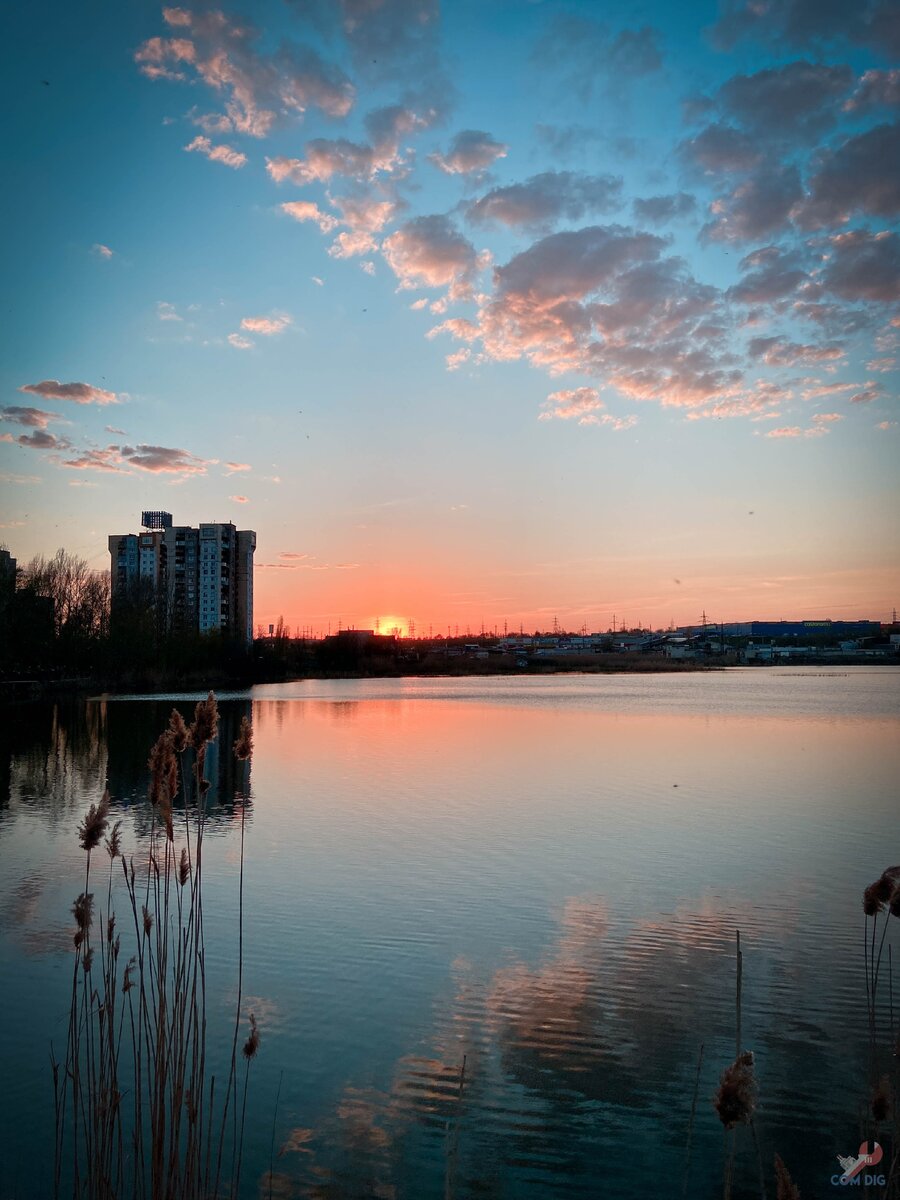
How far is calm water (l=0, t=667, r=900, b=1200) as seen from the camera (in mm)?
4188

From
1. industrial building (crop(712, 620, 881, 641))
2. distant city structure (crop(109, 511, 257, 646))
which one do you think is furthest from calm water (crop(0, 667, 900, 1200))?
industrial building (crop(712, 620, 881, 641))

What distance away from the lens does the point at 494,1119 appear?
4410 mm

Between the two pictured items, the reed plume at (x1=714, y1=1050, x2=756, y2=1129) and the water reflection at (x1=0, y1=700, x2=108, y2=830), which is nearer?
the reed plume at (x1=714, y1=1050, x2=756, y2=1129)

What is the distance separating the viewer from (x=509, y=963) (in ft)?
21.4

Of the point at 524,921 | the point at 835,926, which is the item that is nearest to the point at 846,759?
the point at 835,926

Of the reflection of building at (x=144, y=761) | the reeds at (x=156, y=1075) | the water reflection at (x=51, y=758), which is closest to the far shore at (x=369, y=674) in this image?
the water reflection at (x=51, y=758)

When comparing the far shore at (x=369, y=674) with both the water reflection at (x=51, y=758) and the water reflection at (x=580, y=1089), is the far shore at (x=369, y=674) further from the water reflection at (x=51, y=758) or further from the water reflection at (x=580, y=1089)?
the water reflection at (x=580, y=1089)

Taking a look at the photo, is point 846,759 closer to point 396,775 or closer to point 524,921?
point 396,775

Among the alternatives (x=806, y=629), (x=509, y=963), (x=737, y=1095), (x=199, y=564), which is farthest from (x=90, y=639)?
(x=806, y=629)

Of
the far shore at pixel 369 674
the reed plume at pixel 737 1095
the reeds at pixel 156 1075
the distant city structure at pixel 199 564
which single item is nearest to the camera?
the reed plume at pixel 737 1095

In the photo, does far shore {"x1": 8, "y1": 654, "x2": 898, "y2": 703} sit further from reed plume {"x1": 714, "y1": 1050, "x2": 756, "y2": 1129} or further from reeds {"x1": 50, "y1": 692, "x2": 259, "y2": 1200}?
reed plume {"x1": 714, "y1": 1050, "x2": 756, "y2": 1129}

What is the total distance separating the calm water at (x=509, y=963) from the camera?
4.19 meters

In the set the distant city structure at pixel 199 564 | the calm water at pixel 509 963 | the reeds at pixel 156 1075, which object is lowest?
the calm water at pixel 509 963

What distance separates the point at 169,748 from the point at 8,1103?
2.68 metres
